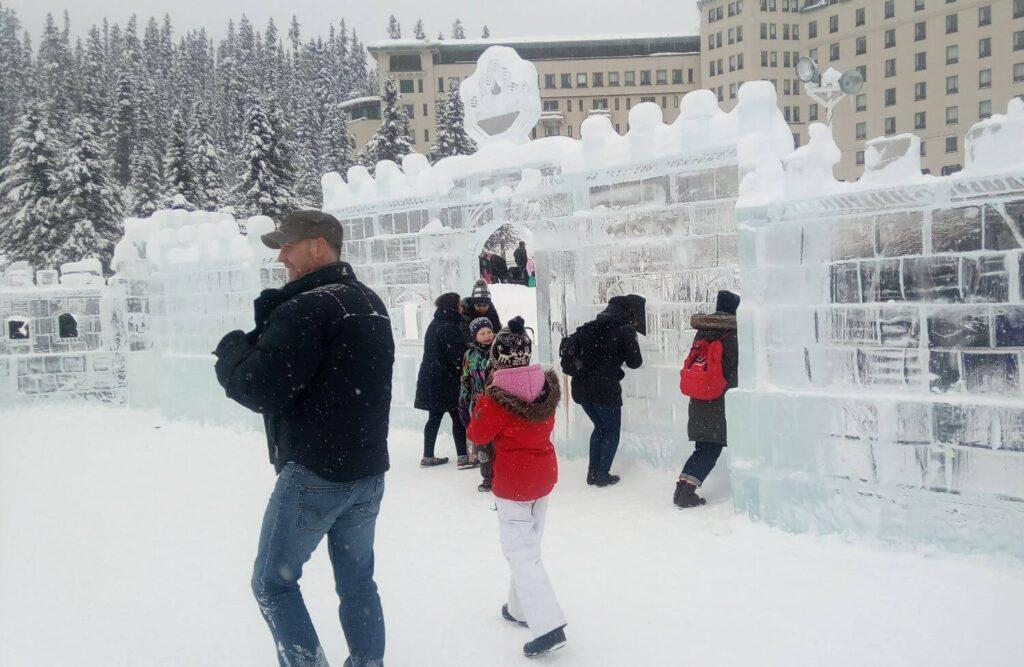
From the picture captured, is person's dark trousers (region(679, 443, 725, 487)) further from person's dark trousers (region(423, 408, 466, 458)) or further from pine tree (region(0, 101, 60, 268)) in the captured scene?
pine tree (region(0, 101, 60, 268))

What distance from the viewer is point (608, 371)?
6.13m

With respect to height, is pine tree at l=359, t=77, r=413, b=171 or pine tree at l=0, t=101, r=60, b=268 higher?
pine tree at l=359, t=77, r=413, b=171

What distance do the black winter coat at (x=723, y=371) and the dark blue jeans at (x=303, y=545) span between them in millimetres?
3174

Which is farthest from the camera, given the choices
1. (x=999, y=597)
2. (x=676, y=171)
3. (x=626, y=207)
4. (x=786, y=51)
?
(x=786, y=51)

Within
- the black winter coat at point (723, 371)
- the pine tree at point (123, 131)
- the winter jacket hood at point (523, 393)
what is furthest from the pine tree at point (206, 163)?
the winter jacket hood at point (523, 393)

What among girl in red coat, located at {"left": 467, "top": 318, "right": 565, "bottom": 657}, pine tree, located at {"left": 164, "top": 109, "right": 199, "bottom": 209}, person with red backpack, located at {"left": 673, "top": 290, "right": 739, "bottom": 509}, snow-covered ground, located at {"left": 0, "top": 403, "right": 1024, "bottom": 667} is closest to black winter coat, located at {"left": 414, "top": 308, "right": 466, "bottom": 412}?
snow-covered ground, located at {"left": 0, "top": 403, "right": 1024, "bottom": 667}

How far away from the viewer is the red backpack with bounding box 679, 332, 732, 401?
5484 millimetres

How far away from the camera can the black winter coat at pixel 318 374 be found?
266cm

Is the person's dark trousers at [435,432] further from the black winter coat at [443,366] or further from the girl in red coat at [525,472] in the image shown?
the girl in red coat at [525,472]

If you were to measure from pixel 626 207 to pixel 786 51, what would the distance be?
5742 centimetres

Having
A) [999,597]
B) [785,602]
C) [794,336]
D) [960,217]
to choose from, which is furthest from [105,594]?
[960,217]

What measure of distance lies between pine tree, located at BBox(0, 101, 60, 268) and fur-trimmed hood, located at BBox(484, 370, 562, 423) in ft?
94.7

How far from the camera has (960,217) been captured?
419cm

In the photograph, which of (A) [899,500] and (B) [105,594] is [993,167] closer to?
(A) [899,500]
